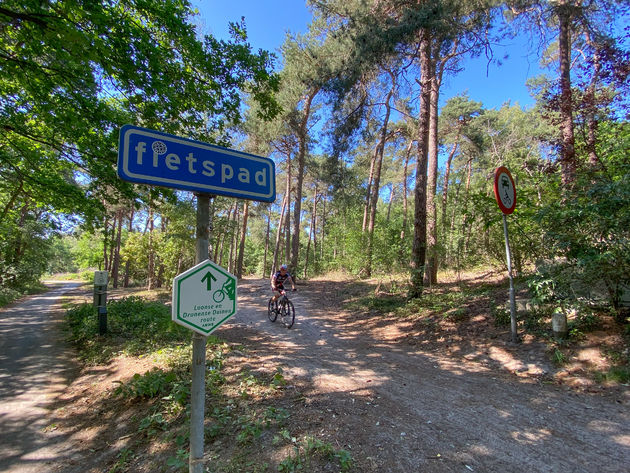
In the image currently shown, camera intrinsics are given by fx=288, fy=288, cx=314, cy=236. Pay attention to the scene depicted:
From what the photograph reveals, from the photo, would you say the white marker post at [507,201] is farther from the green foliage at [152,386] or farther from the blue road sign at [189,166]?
the green foliage at [152,386]

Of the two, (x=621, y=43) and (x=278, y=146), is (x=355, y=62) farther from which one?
(x=278, y=146)

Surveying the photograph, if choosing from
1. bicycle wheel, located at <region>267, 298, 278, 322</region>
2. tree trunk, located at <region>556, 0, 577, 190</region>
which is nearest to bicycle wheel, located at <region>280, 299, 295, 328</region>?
bicycle wheel, located at <region>267, 298, 278, 322</region>

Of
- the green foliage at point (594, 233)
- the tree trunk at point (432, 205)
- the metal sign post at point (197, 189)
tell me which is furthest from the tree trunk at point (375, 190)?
the metal sign post at point (197, 189)

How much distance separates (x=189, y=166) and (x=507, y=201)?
5.02 m

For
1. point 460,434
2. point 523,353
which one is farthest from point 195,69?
point 523,353

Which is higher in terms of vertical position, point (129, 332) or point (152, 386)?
point (152, 386)

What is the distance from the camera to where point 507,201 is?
4781 mm

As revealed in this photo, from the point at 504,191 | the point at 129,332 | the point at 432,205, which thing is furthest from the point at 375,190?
the point at 129,332

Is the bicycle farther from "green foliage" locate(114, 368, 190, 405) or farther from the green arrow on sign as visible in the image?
the green arrow on sign

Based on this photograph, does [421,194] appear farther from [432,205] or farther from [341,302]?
[341,302]

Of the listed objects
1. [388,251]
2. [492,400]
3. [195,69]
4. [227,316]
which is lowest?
[492,400]

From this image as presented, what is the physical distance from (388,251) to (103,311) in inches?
317

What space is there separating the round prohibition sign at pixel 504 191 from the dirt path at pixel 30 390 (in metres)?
6.66

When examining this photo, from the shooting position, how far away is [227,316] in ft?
5.53
